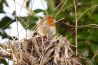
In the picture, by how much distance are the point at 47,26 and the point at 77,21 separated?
0.30m

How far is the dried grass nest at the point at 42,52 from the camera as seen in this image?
2266 millimetres

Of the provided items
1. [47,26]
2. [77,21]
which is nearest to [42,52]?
[47,26]

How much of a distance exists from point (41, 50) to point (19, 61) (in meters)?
0.10

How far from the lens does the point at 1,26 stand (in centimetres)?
314

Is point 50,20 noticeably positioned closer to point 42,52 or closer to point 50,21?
point 50,21

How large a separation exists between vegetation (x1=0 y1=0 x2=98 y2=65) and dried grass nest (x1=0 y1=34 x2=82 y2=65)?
0.68 ft

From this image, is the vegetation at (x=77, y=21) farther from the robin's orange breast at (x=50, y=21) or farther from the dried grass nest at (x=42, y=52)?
the dried grass nest at (x=42, y=52)

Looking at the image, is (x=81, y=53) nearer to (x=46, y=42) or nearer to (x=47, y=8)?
(x=46, y=42)

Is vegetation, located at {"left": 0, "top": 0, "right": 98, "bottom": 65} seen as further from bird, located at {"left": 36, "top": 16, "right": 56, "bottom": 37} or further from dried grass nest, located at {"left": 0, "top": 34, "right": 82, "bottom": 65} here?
dried grass nest, located at {"left": 0, "top": 34, "right": 82, "bottom": 65}

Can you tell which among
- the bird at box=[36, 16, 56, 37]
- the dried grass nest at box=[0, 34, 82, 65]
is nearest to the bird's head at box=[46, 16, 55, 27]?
the bird at box=[36, 16, 56, 37]

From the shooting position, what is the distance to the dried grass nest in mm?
2266

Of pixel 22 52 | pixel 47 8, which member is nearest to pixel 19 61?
pixel 22 52

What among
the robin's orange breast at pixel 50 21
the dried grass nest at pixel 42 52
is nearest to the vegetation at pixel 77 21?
the robin's orange breast at pixel 50 21

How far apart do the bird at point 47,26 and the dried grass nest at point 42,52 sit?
0.08 meters
